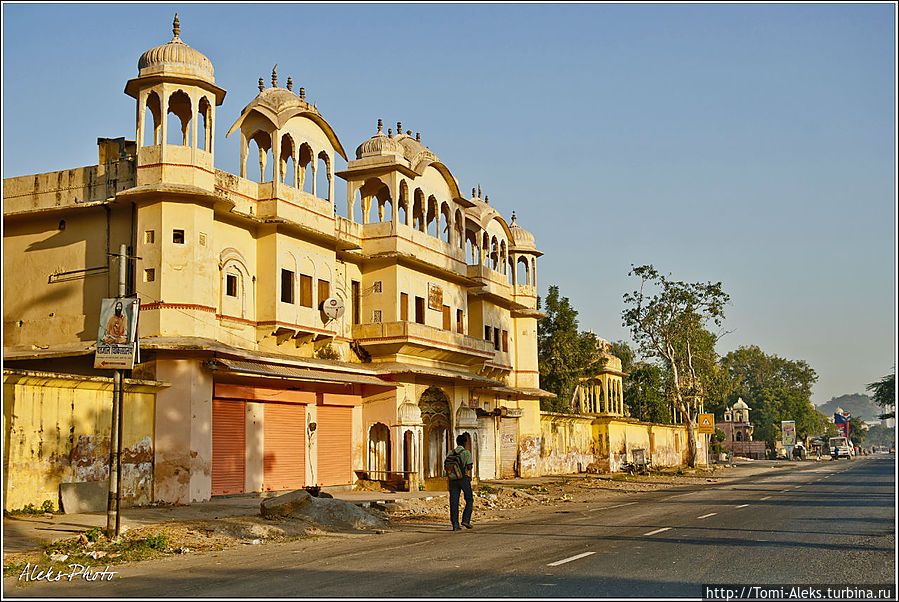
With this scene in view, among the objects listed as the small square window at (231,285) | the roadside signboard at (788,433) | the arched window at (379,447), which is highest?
Result: the small square window at (231,285)

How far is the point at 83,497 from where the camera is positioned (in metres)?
20.0

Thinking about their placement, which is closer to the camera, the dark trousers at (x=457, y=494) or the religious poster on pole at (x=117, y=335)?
the religious poster on pole at (x=117, y=335)

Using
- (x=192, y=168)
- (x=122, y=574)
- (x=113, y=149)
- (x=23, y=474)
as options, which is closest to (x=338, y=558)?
(x=122, y=574)

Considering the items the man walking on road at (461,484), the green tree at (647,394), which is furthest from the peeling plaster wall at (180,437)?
the green tree at (647,394)

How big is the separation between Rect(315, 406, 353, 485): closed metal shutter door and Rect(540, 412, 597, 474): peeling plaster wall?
668 inches

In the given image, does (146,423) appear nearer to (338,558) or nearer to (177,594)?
(338,558)

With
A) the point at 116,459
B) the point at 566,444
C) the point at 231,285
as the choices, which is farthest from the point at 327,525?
the point at 566,444

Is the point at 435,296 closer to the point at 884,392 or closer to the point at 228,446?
the point at 228,446

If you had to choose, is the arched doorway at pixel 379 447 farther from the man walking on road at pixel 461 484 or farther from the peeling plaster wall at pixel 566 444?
the peeling plaster wall at pixel 566 444

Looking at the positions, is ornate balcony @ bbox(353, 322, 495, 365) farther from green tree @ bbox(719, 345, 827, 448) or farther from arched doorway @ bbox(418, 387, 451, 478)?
green tree @ bbox(719, 345, 827, 448)

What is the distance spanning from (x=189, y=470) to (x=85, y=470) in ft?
10.0

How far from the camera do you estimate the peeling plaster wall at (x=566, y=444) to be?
47125mm

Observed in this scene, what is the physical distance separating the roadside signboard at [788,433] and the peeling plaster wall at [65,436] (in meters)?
97.8

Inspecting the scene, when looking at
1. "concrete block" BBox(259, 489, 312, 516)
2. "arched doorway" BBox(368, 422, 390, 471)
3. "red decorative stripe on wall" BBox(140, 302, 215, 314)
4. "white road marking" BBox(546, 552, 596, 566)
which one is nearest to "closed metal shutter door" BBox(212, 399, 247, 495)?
"red decorative stripe on wall" BBox(140, 302, 215, 314)
